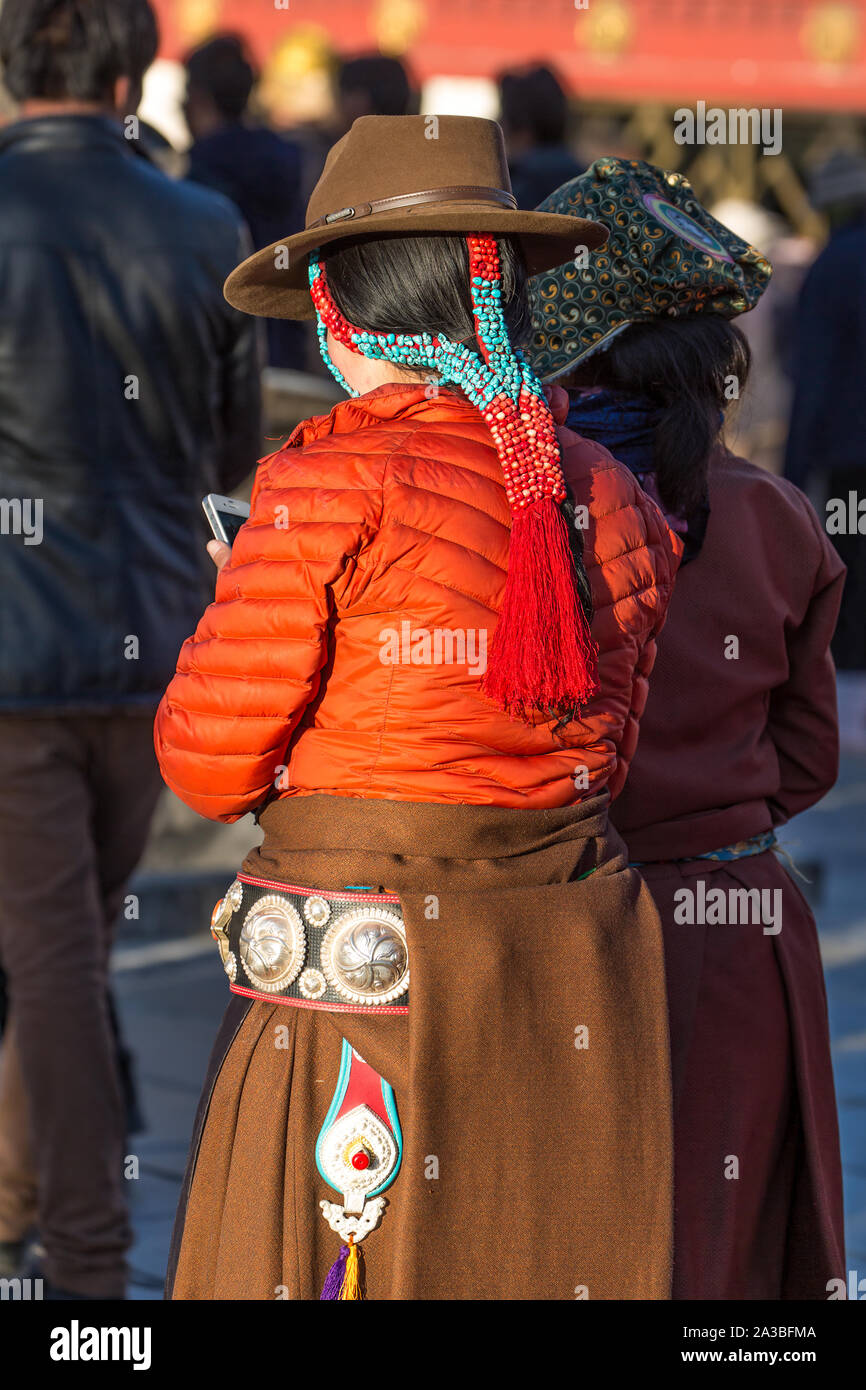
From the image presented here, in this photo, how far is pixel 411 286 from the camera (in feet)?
6.90

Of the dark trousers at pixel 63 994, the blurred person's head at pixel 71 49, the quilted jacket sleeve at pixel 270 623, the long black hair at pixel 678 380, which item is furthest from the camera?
the blurred person's head at pixel 71 49

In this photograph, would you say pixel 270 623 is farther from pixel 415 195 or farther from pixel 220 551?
pixel 415 195

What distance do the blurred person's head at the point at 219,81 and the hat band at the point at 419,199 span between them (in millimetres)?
4592

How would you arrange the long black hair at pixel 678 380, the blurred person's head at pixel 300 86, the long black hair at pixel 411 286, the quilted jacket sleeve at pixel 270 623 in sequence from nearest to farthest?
the quilted jacket sleeve at pixel 270 623 < the long black hair at pixel 411 286 < the long black hair at pixel 678 380 < the blurred person's head at pixel 300 86

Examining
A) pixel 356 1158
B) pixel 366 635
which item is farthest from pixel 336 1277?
pixel 366 635

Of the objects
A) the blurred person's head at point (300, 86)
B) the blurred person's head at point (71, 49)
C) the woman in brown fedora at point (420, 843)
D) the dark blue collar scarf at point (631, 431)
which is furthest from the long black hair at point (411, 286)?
the blurred person's head at point (300, 86)

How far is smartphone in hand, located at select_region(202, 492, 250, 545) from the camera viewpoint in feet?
7.41

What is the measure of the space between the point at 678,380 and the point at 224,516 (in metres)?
0.69

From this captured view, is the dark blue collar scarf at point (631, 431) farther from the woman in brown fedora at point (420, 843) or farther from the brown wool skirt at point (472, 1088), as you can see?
the brown wool skirt at point (472, 1088)

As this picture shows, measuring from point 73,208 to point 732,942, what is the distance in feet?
5.57

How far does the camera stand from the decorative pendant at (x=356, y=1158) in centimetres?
204

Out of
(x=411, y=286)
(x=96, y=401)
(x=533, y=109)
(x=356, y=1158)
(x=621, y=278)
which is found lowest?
(x=356, y=1158)

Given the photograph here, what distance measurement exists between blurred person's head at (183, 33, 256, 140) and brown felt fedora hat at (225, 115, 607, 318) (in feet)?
14.6

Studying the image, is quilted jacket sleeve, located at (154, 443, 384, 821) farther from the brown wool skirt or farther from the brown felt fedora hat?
the brown felt fedora hat
